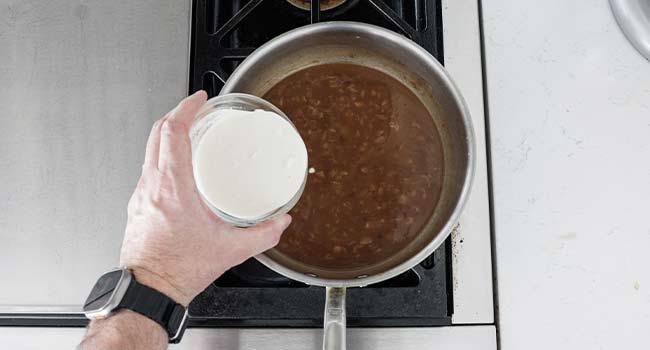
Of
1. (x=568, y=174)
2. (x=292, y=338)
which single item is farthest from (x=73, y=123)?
(x=568, y=174)

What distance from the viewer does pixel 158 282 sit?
0.62 meters

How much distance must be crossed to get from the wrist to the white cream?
0.10 meters

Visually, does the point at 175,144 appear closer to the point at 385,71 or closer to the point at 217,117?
the point at 217,117

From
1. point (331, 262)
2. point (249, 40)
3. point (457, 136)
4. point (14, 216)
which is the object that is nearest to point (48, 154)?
point (14, 216)

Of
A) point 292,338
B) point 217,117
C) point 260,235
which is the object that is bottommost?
point 292,338

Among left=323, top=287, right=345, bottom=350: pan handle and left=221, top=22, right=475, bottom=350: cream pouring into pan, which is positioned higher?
left=221, top=22, right=475, bottom=350: cream pouring into pan

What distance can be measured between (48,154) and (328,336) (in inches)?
18.6

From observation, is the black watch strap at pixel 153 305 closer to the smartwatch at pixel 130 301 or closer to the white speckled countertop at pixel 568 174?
the smartwatch at pixel 130 301

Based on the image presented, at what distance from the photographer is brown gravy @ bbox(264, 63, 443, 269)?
70 centimetres

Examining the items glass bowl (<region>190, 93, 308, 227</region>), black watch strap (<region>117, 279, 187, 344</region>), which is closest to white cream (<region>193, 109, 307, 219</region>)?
glass bowl (<region>190, 93, 308, 227</region>)

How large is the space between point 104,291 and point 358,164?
1.00ft

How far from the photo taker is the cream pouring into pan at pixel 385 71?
650 millimetres

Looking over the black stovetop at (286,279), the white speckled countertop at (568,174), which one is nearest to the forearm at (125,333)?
the black stovetop at (286,279)

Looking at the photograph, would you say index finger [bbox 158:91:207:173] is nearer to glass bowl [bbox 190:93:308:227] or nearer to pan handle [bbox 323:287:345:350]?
glass bowl [bbox 190:93:308:227]
